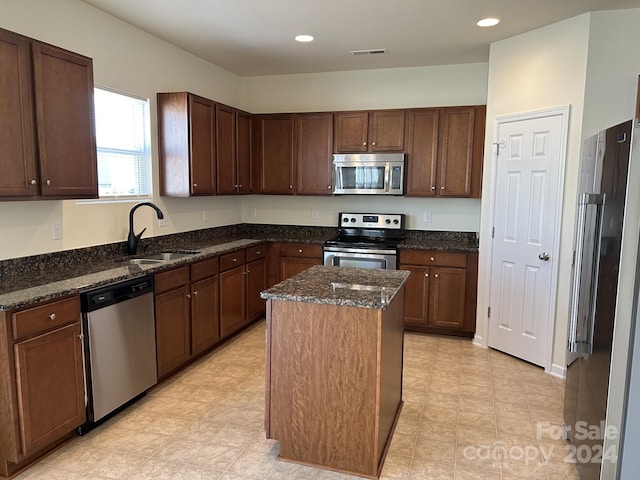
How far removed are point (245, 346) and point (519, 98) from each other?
3.31 m

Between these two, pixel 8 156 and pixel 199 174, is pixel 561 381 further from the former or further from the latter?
pixel 8 156

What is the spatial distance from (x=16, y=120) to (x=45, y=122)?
17cm

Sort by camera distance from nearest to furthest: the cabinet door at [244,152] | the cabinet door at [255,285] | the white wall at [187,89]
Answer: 1. the white wall at [187,89]
2. the cabinet door at [255,285]
3. the cabinet door at [244,152]

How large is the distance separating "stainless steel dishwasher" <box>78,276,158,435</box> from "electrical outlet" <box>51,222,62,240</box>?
→ 67cm

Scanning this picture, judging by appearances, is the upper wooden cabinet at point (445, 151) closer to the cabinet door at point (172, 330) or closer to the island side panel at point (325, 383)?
the cabinet door at point (172, 330)

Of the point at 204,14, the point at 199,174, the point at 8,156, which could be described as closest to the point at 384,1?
the point at 204,14

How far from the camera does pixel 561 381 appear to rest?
3.52m

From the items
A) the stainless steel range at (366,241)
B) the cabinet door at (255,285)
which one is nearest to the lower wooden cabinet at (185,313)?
the cabinet door at (255,285)

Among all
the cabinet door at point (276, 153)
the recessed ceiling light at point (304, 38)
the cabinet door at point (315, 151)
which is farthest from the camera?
the cabinet door at point (276, 153)

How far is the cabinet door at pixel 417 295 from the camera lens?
4.52m

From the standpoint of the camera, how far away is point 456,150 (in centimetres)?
455

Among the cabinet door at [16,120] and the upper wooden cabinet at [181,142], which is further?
the upper wooden cabinet at [181,142]

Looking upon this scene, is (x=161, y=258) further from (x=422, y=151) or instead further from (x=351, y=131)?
Answer: (x=422, y=151)

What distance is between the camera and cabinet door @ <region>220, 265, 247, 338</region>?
4.14 meters
